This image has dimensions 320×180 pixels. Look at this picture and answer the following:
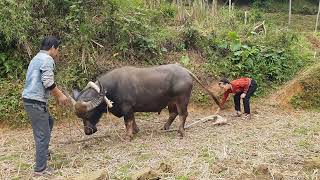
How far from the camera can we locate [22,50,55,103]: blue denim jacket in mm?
6273

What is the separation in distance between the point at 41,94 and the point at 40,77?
23 centimetres

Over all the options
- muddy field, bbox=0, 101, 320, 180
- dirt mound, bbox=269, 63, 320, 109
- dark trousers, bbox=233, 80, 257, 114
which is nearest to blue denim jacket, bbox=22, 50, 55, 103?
muddy field, bbox=0, 101, 320, 180

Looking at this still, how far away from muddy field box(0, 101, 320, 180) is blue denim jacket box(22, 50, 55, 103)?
1.10m

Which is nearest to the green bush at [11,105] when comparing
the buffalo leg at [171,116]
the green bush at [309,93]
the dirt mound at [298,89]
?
the buffalo leg at [171,116]

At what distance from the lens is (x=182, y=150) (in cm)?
746

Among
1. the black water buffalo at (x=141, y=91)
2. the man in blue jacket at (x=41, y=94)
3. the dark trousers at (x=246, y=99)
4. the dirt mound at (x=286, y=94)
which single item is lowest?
the dirt mound at (x=286, y=94)

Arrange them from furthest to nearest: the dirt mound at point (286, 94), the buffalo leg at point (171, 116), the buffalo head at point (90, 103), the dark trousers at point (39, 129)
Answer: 1. the dirt mound at point (286, 94)
2. the buffalo leg at point (171, 116)
3. the buffalo head at point (90, 103)
4. the dark trousers at point (39, 129)

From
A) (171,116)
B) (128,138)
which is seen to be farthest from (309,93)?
(128,138)

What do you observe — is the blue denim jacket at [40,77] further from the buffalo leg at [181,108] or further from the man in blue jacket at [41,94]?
the buffalo leg at [181,108]

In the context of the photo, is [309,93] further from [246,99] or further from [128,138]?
[128,138]

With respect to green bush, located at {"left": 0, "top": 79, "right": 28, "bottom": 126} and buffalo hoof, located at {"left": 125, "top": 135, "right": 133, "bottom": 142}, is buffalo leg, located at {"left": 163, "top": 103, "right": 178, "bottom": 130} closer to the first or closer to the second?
buffalo hoof, located at {"left": 125, "top": 135, "right": 133, "bottom": 142}

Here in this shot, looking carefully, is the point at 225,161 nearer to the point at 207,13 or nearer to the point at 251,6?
the point at 207,13

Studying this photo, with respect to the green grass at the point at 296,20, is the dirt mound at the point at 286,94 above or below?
above

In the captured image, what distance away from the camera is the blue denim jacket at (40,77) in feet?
Result: 20.6
